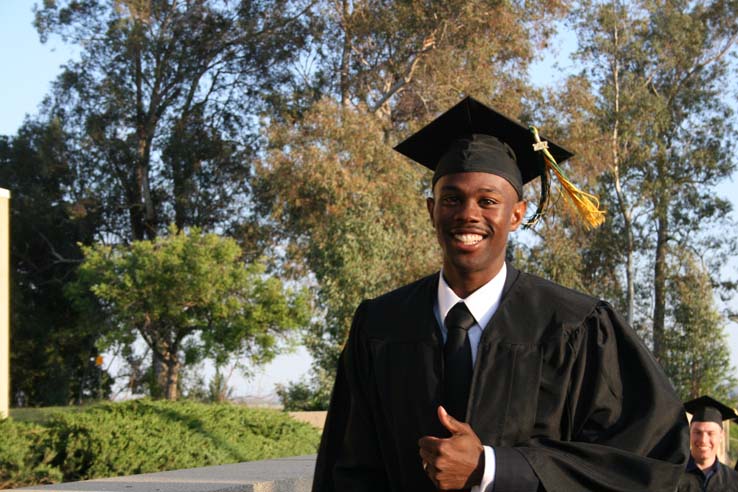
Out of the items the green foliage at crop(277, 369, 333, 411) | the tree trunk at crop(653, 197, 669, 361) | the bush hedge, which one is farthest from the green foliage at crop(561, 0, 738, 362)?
the bush hedge

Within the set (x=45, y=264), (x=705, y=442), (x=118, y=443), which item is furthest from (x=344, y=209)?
(x=705, y=442)

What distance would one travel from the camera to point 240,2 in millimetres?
31688

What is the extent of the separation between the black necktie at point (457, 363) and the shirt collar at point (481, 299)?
3 centimetres

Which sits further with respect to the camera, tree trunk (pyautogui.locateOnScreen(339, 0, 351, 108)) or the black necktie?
tree trunk (pyautogui.locateOnScreen(339, 0, 351, 108))

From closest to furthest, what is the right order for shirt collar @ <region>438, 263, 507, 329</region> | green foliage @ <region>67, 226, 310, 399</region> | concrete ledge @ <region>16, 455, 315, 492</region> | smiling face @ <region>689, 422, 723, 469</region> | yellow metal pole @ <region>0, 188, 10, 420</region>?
shirt collar @ <region>438, 263, 507, 329</region>
concrete ledge @ <region>16, 455, 315, 492</region>
smiling face @ <region>689, 422, 723, 469</region>
yellow metal pole @ <region>0, 188, 10, 420</region>
green foliage @ <region>67, 226, 310, 399</region>

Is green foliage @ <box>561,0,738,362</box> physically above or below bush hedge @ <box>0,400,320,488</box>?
above

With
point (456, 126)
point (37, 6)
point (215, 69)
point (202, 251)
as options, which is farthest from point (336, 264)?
point (456, 126)

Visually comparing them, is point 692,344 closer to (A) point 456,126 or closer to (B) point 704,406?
(B) point 704,406

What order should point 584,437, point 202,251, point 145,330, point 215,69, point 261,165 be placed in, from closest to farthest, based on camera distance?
point 584,437 < point 202,251 < point 145,330 < point 261,165 < point 215,69

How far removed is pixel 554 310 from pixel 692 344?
93.4 feet

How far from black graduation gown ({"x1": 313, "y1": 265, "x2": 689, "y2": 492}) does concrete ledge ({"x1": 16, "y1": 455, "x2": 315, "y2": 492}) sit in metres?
2.18

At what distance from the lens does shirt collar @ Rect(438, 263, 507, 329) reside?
306cm

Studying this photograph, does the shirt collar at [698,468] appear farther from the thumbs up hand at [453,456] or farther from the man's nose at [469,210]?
the thumbs up hand at [453,456]

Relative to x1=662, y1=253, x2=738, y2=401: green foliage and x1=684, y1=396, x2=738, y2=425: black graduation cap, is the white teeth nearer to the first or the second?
x1=684, y1=396, x2=738, y2=425: black graduation cap
